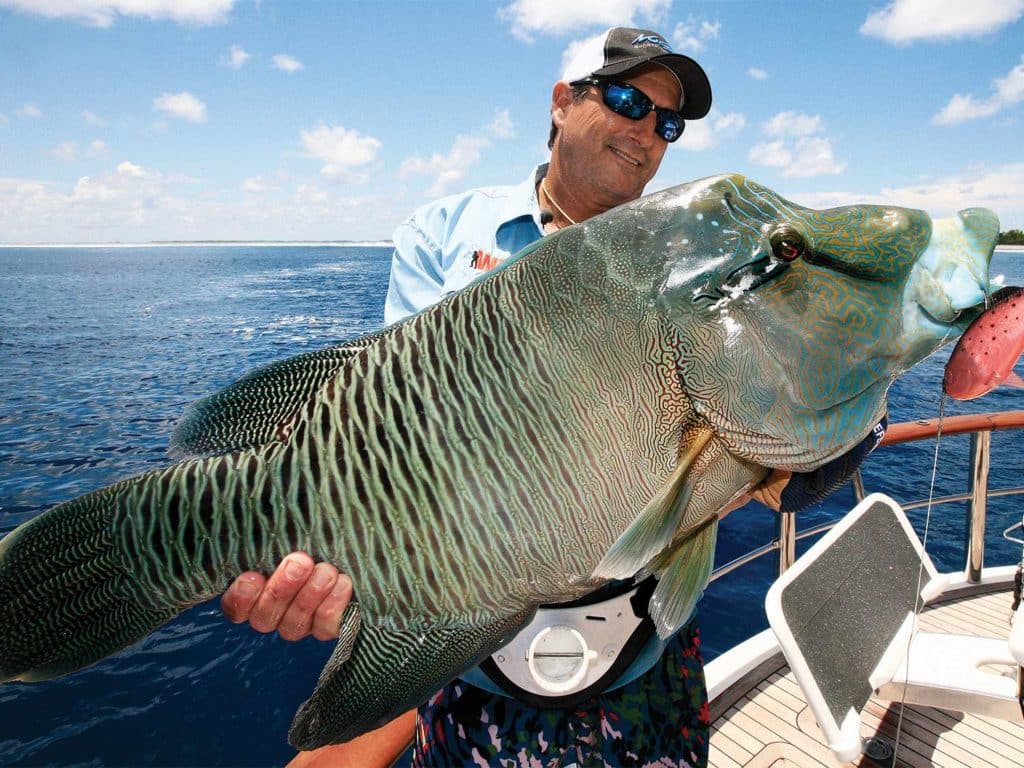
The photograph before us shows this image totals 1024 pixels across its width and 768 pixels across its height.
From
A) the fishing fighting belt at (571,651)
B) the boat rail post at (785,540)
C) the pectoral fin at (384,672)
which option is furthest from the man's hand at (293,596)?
the boat rail post at (785,540)

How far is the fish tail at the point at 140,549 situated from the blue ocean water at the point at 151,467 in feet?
21.9

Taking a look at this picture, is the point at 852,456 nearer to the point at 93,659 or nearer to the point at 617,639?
the point at 617,639

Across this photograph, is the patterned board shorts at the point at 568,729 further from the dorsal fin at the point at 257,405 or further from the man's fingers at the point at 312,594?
the dorsal fin at the point at 257,405

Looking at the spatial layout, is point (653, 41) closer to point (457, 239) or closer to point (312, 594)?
point (457, 239)

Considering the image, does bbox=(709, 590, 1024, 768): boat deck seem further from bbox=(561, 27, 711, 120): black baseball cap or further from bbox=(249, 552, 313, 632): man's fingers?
bbox=(561, 27, 711, 120): black baseball cap

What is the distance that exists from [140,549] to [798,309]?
1780 mm

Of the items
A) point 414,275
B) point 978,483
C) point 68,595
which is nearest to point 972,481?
point 978,483

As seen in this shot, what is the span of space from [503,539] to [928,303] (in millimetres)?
1229

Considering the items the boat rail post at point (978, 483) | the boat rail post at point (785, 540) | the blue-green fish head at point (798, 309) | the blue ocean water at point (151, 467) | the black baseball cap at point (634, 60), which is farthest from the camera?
the blue ocean water at point (151, 467)

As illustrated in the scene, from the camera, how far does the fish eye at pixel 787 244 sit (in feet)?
5.24

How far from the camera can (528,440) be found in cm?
157

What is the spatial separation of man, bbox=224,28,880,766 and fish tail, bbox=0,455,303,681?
100 millimetres

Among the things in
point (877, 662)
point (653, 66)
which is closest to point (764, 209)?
point (653, 66)

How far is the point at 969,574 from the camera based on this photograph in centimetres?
493
